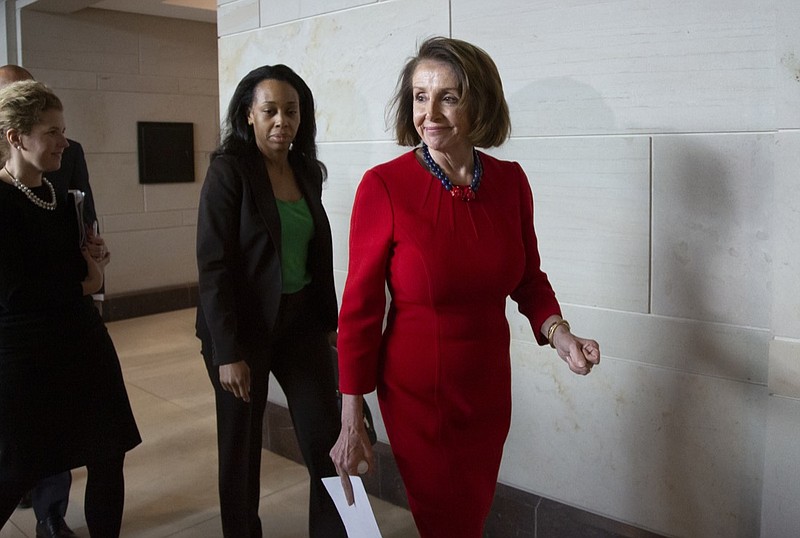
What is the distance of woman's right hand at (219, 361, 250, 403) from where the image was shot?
268 cm

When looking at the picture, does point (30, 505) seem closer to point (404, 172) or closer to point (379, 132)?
point (379, 132)

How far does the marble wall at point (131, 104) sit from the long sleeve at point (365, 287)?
6.30 m

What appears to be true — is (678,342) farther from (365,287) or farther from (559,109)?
(365,287)

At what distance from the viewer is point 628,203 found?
2.72 metres

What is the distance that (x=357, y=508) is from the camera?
6.01 ft

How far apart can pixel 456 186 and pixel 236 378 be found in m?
1.16

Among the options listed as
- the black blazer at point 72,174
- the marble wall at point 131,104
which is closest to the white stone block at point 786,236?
the black blazer at point 72,174

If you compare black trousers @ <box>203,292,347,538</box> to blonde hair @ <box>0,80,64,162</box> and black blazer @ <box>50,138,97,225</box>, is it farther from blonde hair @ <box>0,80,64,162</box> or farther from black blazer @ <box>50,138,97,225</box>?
black blazer @ <box>50,138,97,225</box>

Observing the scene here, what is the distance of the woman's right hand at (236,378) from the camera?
2678 mm

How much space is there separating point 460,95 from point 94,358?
64.8 inches

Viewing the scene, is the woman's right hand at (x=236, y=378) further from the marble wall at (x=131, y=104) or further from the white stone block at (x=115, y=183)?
the white stone block at (x=115, y=183)

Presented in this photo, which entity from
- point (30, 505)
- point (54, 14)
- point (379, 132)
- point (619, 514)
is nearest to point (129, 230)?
point (54, 14)

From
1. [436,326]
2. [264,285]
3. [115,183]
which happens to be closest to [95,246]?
[264,285]

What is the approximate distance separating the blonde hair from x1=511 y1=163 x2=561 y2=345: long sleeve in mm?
1617
